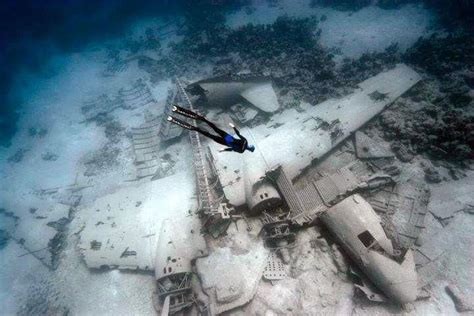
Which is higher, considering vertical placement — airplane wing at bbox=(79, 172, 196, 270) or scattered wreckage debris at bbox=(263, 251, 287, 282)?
airplane wing at bbox=(79, 172, 196, 270)

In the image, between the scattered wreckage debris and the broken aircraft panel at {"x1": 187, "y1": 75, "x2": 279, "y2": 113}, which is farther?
the broken aircraft panel at {"x1": 187, "y1": 75, "x2": 279, "y2": 113}

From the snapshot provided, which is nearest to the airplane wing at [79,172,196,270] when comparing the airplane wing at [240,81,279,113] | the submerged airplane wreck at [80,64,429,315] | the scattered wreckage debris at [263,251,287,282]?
the submerged airplane wreck at [80,64,429,315]

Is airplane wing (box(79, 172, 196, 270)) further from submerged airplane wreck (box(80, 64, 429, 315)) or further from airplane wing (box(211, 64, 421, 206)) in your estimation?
airplane wing (box(211, 64, 421, 206))

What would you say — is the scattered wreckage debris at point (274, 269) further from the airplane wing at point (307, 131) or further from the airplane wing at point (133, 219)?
the airplane wing at point (133, 219)

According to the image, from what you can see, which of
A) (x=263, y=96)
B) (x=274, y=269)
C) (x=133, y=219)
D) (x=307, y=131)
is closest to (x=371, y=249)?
(x=274, y=269)

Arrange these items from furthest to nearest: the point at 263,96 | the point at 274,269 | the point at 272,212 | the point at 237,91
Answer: the point at 237,91, the point at 263,96, the point at 272,212, the point at 274,269

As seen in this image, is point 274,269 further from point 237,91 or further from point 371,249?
point 237,91

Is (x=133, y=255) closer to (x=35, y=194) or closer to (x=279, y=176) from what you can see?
(x=279, y=176)
